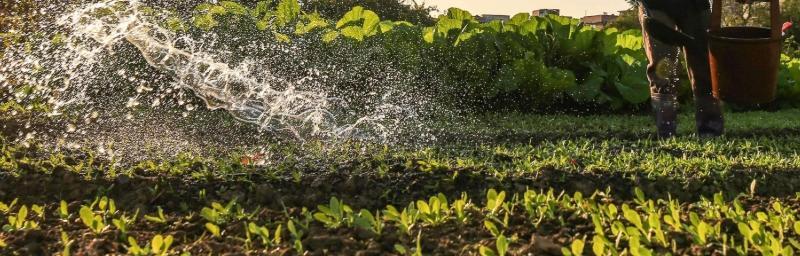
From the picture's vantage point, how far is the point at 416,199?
334 cm

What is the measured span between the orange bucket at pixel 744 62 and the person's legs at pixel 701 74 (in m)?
0.64

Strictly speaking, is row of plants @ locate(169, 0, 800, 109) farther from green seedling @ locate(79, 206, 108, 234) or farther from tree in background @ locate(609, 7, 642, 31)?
tree in background @ locate(609, 7, 642, 31)

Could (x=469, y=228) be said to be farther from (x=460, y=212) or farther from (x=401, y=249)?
(x=401, y=249)

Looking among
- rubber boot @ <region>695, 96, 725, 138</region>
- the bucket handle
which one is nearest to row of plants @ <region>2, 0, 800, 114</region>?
rubber boot @ <region>695, 96, 725, 138</region>

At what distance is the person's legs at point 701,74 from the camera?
5020 millimetres

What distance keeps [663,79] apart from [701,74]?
9.3 inches

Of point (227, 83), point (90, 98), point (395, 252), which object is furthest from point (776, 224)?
point (90, 98)

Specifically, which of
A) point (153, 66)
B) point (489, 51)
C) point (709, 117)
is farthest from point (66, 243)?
point (489, 51)

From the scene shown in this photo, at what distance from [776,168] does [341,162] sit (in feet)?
6.26

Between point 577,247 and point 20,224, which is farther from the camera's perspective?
point 20,224

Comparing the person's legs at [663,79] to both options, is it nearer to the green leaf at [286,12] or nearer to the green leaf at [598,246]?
the green leaf at [598,246]

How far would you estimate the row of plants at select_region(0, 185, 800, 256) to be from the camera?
2447mm

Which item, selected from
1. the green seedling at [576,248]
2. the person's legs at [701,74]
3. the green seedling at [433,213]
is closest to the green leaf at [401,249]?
the green seedling at [433,213]

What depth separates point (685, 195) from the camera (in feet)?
11.3
